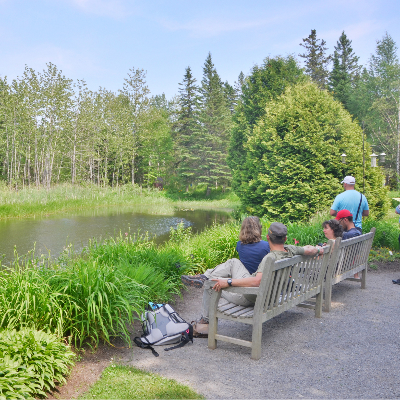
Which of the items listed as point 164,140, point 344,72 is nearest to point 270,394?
A: point 164,140

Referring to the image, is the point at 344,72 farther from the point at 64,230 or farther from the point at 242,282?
the point at 242,282

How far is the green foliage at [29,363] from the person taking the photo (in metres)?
2.47

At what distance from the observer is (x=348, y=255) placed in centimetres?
531

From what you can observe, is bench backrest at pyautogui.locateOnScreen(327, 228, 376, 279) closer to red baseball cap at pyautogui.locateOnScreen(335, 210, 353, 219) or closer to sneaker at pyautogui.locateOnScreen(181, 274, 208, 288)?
red baseball cap at pyautogui.locateOnScreen(335, 210, 353, 219)

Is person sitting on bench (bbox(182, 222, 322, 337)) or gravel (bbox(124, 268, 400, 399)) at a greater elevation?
person sitting on bench (bbox(182, 222, 322, 337))

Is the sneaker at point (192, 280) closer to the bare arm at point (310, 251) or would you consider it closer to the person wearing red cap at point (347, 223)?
the bare arm at point (310, 251)

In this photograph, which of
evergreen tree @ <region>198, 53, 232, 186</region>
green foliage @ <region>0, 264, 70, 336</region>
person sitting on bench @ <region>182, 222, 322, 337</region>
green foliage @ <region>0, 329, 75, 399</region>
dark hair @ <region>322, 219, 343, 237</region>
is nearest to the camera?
green foliage @ <region>0, 329, 75, 399</region>

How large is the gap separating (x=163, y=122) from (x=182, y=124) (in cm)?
273

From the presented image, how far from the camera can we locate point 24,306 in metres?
3.41

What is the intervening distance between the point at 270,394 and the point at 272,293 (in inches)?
40.1

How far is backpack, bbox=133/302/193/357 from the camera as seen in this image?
3658mm

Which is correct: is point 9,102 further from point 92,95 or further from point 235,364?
point 235,364

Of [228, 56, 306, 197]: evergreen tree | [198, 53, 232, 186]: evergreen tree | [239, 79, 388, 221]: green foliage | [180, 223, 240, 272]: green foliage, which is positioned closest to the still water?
[180, 223, 240, 272]: green foliage

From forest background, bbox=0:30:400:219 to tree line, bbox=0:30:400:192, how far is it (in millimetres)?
86
